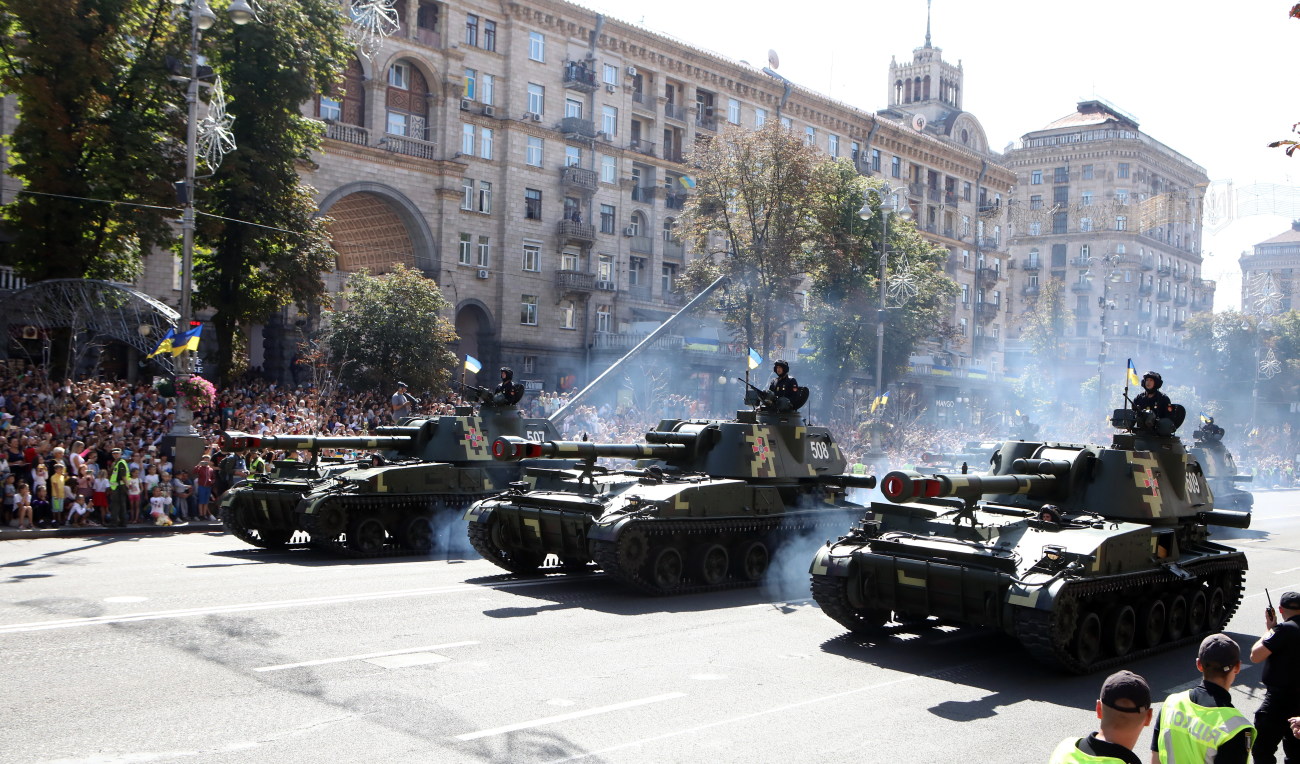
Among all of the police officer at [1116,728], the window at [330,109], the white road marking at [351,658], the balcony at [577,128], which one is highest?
the balcony at [577,128]

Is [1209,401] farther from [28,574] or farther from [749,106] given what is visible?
[28,574]

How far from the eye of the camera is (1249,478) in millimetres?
26406

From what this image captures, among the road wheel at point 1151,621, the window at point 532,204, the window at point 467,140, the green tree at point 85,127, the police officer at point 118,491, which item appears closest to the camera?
the road wheel at point 1151,621

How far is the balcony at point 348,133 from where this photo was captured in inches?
1500

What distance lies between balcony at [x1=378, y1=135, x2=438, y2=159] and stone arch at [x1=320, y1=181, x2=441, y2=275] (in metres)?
1.42

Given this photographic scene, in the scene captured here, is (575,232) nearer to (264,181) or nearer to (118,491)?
(264,181)

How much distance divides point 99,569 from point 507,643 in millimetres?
6938

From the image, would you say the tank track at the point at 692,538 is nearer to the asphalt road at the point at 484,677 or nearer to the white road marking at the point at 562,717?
the asphalt road at the point at 484,677

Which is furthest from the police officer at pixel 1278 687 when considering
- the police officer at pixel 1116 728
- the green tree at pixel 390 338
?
the green tree at pixel 390 338

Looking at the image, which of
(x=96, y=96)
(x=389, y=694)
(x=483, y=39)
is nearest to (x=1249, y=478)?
(x=389, y=694)

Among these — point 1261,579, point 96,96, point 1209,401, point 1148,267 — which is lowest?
point 1261,579

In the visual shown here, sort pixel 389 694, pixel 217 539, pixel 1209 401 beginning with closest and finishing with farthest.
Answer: pixel 389 694
pixel 217 539
pixel 1209 401

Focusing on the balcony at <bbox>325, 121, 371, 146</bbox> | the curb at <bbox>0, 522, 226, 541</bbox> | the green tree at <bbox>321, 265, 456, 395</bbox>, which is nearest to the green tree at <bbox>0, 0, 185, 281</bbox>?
the green tree at <bbox>321, 265, 456, 395</bbox>

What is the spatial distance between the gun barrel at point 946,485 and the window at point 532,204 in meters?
34.7
